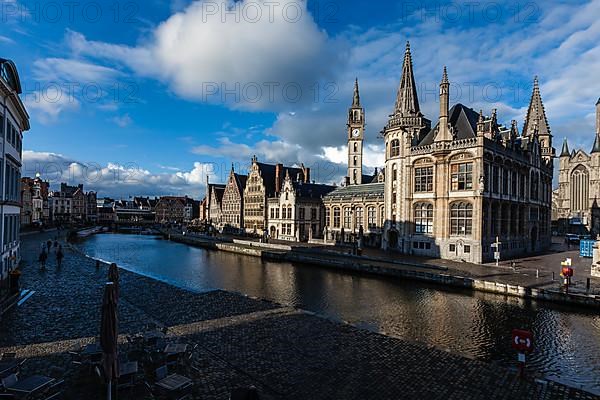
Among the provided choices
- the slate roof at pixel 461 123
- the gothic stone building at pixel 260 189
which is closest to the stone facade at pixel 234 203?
the gothic stone building at pixel 260 189

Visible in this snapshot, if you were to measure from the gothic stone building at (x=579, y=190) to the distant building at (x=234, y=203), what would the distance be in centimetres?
8974

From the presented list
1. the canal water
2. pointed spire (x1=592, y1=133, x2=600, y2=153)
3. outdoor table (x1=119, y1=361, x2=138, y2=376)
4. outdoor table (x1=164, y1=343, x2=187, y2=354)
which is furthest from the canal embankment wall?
pointed spire (x1=592, y1=133, x2=600, y2=153)

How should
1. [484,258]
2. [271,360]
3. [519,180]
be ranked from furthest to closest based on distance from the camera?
[519,180] < [484,258] < [271,360]

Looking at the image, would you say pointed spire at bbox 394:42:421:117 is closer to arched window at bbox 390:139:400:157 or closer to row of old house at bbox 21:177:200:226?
arched window at bbox 390:139:400:157

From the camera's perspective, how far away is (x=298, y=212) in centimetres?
6384

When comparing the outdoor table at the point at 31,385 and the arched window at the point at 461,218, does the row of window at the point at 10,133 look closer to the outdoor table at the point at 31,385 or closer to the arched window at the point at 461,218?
the outdoor table at the point at 31,385

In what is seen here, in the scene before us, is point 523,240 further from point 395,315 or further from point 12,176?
point 12,176

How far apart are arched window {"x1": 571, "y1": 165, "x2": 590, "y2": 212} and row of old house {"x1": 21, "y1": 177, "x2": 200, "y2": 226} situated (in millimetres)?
133234

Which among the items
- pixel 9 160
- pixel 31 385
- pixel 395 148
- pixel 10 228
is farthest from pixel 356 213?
pixel 31 385

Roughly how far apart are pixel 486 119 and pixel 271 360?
38.5m

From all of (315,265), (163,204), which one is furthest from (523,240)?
(163,204)

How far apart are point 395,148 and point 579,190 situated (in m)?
87.1

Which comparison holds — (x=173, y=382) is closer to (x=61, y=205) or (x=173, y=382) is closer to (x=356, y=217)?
(x=356, y=217)

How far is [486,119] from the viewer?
128 ft
